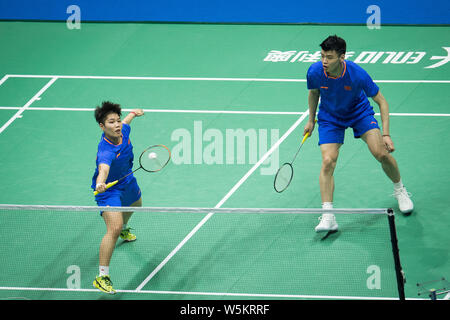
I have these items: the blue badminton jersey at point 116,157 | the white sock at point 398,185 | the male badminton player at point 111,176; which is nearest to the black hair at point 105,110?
the male badminton player at point 111,176

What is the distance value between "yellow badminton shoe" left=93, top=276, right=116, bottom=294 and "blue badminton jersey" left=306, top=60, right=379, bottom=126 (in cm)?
269

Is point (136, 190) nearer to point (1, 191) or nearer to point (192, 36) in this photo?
point (1, 191)

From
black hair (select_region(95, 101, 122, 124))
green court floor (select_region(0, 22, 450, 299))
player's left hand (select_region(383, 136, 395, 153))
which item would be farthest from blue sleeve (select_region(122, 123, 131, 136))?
player's left hand (select_region(383, 136, 395, 153))

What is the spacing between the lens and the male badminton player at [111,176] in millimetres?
5902

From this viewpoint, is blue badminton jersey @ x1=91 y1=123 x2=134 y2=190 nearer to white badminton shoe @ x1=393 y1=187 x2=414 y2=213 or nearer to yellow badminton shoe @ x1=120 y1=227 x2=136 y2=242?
yellow badminton shoe @ x1=120 y1=227 x2=136 y2=242

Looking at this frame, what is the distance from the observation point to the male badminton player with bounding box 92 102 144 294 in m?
5.90

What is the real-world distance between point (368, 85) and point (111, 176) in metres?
2.63

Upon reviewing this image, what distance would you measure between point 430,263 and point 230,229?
1985 mm

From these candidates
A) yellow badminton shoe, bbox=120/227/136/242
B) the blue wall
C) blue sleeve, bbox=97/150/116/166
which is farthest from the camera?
the blue wall

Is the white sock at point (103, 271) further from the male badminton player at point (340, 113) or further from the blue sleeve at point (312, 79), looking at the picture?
the blue sleeve at point (312, 79)

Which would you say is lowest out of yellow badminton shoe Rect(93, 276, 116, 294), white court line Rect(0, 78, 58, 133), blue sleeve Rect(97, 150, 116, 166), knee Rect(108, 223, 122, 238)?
yellow badminton shoe Rect(93, 276, 116, 294)

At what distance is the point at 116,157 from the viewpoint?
241 inches

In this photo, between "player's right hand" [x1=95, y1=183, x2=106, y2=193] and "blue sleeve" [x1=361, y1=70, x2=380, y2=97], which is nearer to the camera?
"player's right hand" [x1=95, y1=183, x2=106, y2=193]
